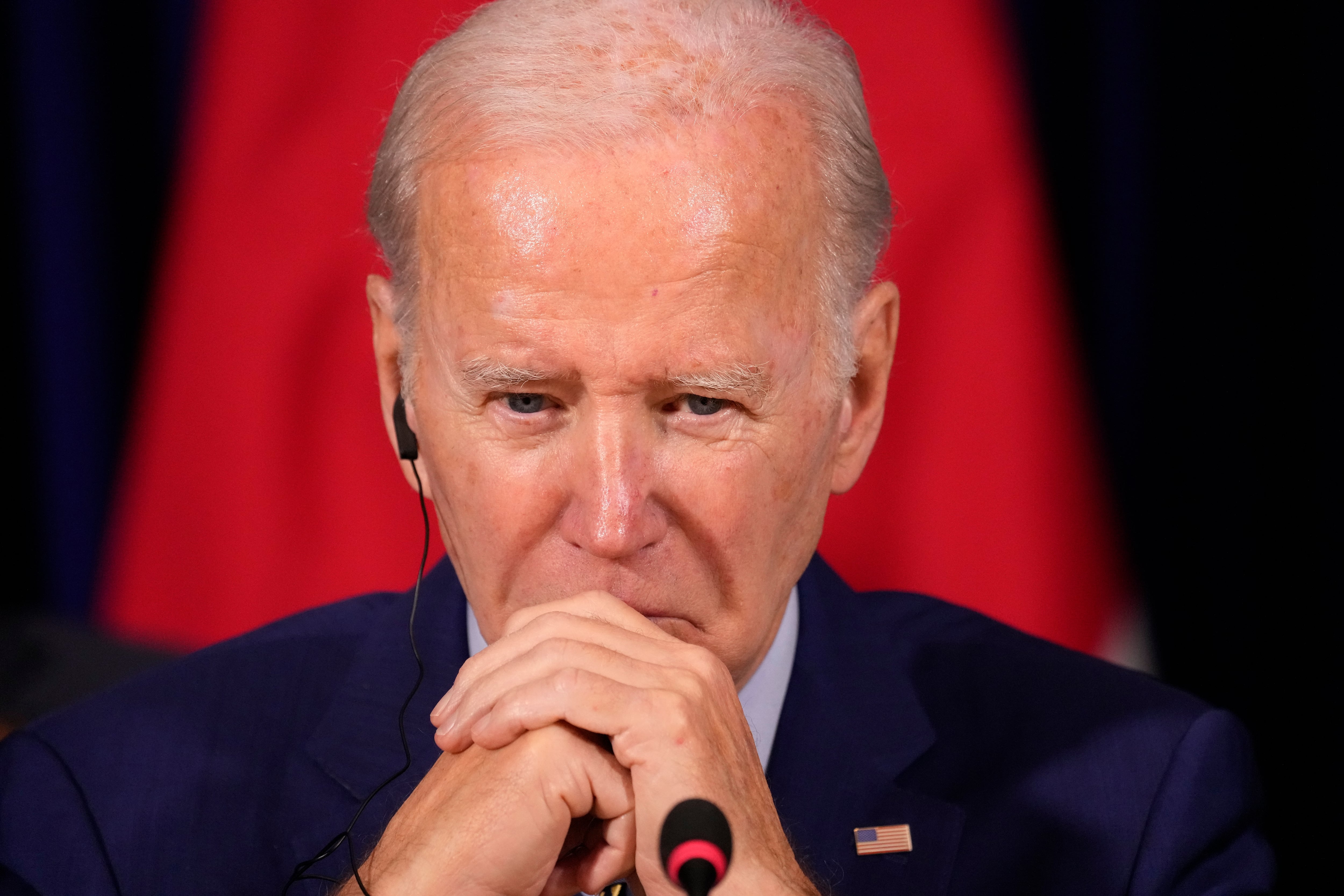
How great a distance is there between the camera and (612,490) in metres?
1.64

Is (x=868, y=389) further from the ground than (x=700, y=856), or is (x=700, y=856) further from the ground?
(x=868, y=389)

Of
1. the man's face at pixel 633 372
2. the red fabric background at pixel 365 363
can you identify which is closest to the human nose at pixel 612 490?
the man's face at pixel 633 372

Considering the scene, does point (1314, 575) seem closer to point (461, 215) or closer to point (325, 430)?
point (461, 215)

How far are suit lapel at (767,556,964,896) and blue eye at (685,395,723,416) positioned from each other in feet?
1.91

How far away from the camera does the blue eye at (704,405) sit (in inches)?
67.6

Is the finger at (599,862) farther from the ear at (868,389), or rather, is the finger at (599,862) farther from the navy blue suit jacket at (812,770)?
the ear at (868,389)

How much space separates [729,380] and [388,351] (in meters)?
0.58

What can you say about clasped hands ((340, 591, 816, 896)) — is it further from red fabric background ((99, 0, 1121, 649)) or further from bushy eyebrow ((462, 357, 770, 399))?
red fabric background ((99, 0, 1121, 649))

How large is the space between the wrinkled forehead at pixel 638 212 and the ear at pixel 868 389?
0.80 feet

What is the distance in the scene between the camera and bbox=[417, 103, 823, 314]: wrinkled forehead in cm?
162

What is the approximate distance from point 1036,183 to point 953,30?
390 mm

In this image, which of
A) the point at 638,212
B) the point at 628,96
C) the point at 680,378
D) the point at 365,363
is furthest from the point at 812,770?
the point at 365,363

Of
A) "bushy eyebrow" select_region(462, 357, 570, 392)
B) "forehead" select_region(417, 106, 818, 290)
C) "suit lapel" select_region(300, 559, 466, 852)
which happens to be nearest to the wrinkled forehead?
"forehead" select_region(417, 106, 818, 290)

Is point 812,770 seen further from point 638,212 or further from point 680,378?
point 638,212
